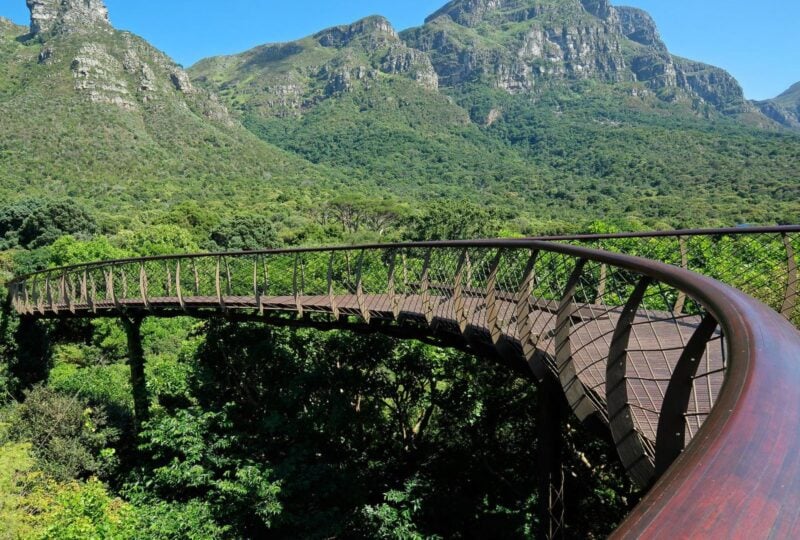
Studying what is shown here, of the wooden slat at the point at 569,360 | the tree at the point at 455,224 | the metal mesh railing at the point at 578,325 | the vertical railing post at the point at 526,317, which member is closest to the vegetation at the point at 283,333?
the tree at the point at 455,224

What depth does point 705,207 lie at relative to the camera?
62156mm

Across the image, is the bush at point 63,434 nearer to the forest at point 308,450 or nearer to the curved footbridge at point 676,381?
the forest at point 308,450

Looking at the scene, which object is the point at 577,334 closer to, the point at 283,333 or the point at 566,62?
the point at 283,333

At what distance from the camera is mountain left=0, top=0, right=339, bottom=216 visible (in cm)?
6438

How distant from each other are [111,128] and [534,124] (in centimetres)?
10765

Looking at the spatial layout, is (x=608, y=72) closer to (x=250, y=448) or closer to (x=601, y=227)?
(x=601, y=227)

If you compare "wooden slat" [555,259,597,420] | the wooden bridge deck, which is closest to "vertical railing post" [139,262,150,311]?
the wooden bridge deck

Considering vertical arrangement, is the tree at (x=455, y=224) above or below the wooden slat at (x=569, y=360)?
below

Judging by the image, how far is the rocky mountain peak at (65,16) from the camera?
9744 centimetres

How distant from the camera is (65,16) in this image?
341 ft

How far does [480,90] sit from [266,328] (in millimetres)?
168709

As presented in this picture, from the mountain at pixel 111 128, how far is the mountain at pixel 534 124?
95.8ft

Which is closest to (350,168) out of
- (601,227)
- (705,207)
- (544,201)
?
(544,201)

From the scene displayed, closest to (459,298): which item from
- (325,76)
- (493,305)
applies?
(493,305)
